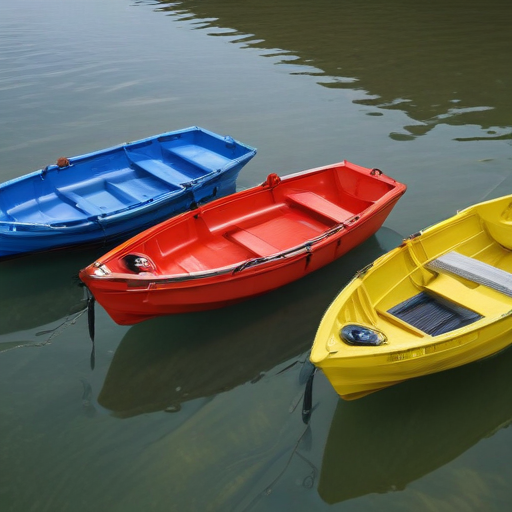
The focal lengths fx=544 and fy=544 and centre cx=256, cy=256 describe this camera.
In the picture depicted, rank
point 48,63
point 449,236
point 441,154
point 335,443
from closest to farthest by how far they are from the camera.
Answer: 1. point 335,443
2. point 449,236
3. point 441,154
4. point 48,63

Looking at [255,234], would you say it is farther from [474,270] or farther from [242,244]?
[474,270]

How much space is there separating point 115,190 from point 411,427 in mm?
7324

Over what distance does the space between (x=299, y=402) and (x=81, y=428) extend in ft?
9.53

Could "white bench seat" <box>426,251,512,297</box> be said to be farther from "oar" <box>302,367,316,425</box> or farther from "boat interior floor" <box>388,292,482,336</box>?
"oar" <box>302,367,316,425</box>

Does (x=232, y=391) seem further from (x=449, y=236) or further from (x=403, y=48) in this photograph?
A: (x=403, y=48)

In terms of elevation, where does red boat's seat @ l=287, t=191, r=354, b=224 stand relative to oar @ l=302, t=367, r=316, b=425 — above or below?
above

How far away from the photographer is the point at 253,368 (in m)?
8.05

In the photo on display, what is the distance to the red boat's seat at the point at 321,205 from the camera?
32.7ft

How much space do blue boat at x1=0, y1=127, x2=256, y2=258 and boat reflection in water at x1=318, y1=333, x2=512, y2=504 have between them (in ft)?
17.0

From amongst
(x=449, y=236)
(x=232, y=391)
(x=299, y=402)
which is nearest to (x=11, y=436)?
(x=232, y=391)

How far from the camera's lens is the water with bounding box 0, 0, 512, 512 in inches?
254

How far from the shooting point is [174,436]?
7.03 metres

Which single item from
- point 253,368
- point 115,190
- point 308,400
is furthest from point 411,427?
point 115,190

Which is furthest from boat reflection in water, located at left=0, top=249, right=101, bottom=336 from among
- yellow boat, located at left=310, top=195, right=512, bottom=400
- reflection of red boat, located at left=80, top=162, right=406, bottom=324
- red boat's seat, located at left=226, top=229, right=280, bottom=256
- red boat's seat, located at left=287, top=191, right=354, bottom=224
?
yellow boat, located at left=310, top=195, right=512, bottom=400
